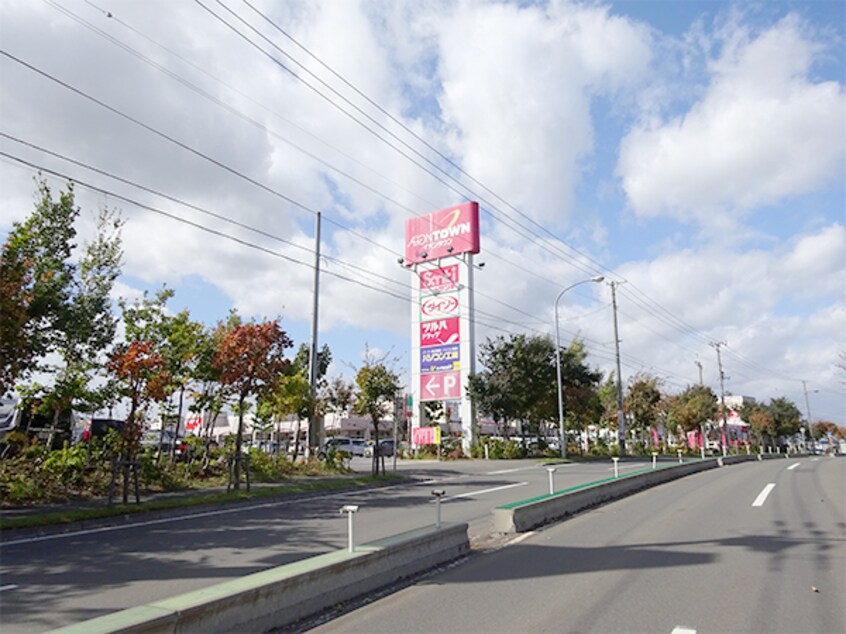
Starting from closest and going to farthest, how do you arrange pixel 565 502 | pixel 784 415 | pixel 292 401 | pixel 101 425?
1. pixel 565 502
2. pixel 101 425
3. pixel 292 401
4. pixel 784 415

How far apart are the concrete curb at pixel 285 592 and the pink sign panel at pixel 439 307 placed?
3283 cm

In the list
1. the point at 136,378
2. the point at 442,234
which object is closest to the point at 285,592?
the point at 136,378

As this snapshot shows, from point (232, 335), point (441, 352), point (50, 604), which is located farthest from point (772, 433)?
point (50, 604)

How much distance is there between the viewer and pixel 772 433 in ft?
266

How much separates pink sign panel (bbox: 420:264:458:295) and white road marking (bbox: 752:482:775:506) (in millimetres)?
24597

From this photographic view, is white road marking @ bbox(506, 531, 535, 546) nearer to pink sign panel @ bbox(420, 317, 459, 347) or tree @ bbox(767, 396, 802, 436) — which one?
pink sign panel @ bbox(420, 317, 459, 347)

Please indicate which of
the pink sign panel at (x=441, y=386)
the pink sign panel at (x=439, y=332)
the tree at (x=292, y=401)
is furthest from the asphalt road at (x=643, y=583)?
the pink sign panel at (x=439, y=332)

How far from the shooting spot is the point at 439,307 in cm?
4162

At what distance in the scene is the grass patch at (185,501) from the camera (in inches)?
445

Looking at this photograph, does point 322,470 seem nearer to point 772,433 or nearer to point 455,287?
point 455,287

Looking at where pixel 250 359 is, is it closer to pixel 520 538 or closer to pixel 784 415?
pixel 520 538

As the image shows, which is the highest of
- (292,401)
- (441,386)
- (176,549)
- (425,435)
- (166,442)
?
(441,386)

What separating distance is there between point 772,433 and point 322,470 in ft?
251

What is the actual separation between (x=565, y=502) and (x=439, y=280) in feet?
99.9
